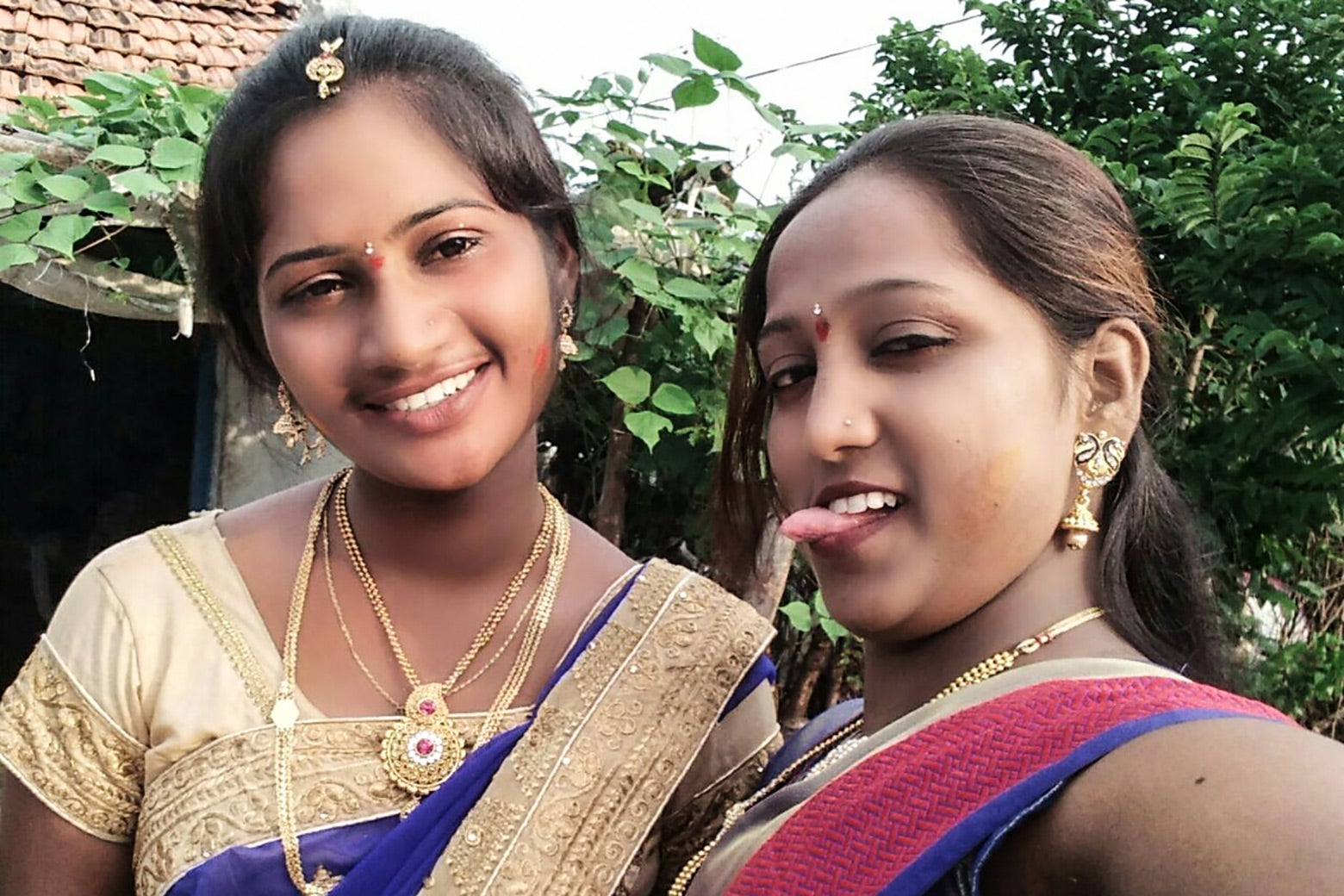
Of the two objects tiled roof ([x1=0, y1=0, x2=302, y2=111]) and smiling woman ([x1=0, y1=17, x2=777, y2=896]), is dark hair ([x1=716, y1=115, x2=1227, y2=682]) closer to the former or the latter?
smiling woman ([x1=0, y1=17, x2=777, y2=896])

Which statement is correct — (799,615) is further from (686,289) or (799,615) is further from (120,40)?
(120,40)

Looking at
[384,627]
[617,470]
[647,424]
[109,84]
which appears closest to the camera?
[384,627]

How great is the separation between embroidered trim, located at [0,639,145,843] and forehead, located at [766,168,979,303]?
3.62 ft

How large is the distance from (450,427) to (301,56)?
0.58 m

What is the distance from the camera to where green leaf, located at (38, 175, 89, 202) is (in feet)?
11.5

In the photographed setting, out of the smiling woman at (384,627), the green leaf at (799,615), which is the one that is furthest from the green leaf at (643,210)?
the smiling woman at (384,627)

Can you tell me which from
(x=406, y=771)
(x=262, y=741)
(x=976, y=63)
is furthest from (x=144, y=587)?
(x=976, y=63)

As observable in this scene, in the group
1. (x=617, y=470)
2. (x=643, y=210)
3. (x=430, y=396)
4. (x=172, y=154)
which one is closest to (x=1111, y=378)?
(x=430, y=396)

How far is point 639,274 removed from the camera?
3.27 m

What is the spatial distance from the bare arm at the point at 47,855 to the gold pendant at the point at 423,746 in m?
0.42

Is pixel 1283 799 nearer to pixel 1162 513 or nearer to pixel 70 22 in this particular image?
pixel 1162 513

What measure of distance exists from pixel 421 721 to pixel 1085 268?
1077 millimetres

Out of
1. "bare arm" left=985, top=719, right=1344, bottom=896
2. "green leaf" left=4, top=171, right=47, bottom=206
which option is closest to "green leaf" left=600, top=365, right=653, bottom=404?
"green leaf" left=4, top=171, right=47, bottom=206

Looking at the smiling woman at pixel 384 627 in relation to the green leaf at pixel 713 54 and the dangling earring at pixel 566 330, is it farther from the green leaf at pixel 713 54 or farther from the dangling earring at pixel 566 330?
the green leaf at pixel 713 54
